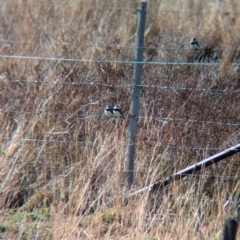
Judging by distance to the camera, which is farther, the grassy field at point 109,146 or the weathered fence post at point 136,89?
the weathered fence post at point 136,89

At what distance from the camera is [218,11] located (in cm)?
1011

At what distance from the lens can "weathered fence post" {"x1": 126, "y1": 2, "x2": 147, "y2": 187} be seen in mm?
4562

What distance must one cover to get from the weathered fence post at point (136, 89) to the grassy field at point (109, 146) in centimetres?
9

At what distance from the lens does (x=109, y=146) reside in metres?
4.95

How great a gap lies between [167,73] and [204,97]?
50 cm

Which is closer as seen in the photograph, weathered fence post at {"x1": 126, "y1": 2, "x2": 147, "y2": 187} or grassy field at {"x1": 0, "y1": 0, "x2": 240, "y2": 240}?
grassy field at {"x1": 0, "y1": 0, "x2": 240, "y2": 240}

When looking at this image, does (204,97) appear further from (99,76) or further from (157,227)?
(157,227)

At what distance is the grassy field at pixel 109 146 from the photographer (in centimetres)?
430

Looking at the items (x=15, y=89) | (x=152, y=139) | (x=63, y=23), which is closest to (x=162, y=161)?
(x=152, y=139)

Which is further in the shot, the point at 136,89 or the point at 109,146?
the point at 109,146

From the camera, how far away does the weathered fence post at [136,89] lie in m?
4.56

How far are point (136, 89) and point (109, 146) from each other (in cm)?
62

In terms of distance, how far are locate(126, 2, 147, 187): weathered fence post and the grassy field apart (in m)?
0.09

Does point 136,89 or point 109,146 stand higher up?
point 136,89
